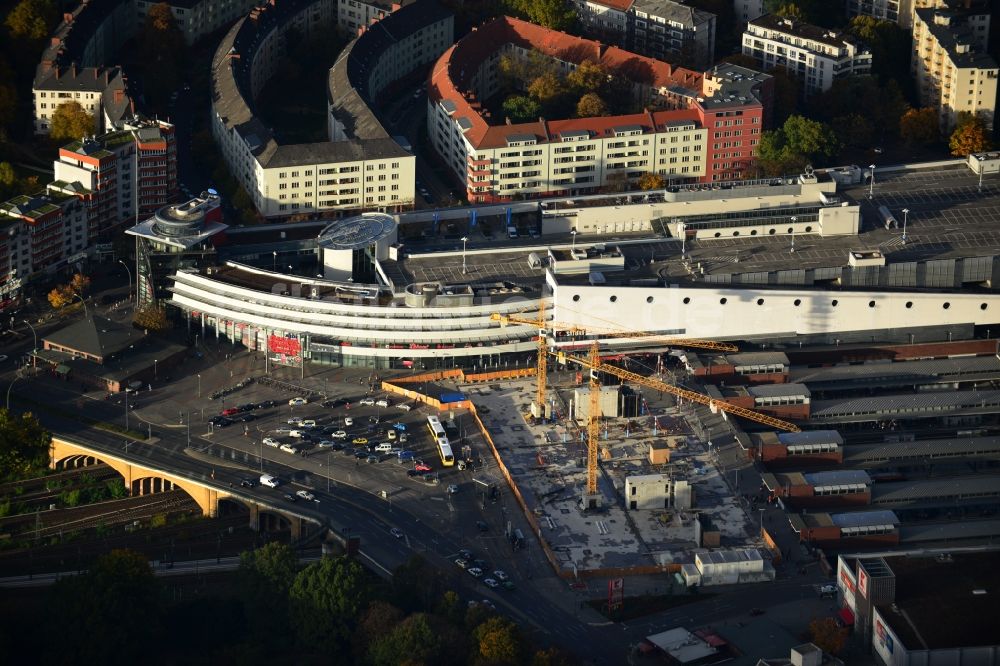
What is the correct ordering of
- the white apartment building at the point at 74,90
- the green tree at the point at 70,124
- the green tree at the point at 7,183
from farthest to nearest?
the white apartment building at the point at 74,90
the green tree at the point at 70,124
the green tree at the point at 7,183

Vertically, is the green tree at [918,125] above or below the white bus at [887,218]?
above

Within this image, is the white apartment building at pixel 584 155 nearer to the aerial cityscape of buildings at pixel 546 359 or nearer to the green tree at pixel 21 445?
the aerial cityscape of buildings at pixel 546 359

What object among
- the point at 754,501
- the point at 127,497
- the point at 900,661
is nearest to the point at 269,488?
the point at 127,497

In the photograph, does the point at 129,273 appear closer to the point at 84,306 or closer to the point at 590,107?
the point at 84,306

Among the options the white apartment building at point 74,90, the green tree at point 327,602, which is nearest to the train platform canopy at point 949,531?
the green tree at point 327,602

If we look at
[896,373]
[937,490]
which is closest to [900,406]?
[896,373]

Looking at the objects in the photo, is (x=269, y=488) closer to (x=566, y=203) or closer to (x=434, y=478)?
(x=434, y=478)
